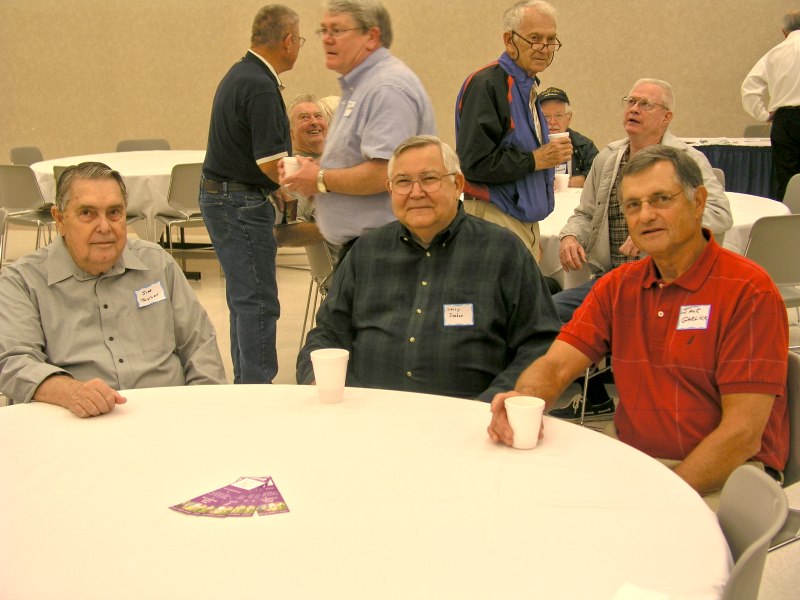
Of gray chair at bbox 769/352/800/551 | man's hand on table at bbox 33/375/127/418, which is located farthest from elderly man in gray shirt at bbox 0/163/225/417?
gray chair at bbox 769/352/800/551

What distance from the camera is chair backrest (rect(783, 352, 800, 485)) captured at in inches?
78.8

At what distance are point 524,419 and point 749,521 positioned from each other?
46 cm

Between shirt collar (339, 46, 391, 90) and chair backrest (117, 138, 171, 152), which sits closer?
shirt collar (339, 46, 391, 90)

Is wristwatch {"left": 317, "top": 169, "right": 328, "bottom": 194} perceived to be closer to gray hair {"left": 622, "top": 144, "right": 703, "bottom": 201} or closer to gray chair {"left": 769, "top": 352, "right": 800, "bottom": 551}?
gray hair {"left": 622, "top": 144, "right": 703, "bottom": 201}

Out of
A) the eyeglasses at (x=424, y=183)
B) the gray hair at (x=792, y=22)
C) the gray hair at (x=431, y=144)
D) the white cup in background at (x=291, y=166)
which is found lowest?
the eyeglasses at (x=424, y=183)

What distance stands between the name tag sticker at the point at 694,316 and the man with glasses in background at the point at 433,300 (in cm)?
46

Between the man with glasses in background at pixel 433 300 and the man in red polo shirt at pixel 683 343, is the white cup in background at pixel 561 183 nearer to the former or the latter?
the man with glasses in background at pixel 433 300

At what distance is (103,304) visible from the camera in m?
2.49

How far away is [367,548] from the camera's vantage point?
4.44ft

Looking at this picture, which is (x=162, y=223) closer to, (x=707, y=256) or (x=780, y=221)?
(x=780, y=221)

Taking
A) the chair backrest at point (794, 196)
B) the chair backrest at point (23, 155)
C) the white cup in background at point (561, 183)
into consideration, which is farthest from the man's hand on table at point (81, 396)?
the chair backrest at point (23, 155)

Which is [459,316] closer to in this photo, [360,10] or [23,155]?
[360,10]

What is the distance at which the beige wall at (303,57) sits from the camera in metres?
8.97

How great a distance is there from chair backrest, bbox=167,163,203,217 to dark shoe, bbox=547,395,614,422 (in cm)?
344
